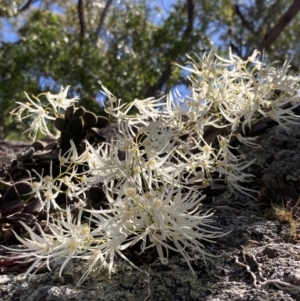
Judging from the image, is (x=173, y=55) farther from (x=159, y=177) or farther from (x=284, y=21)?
(x=159, y=177)

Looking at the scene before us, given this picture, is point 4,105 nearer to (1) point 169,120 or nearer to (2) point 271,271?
(1) point 169,120

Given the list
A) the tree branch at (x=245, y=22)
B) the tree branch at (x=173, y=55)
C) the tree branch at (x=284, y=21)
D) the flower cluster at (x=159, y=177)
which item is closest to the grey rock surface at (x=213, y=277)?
the flower cluster at (x=159, y=177)

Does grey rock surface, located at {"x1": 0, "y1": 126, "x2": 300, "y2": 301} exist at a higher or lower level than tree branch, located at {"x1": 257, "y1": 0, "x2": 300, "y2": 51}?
lower

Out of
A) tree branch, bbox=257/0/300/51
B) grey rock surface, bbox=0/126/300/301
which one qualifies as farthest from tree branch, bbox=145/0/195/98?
grey rock surface, bbox=0/126/300/301

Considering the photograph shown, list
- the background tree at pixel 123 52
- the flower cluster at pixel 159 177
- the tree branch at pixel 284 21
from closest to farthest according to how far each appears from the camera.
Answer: the flower cluster at pixel 159 177
the tree branch at pixel 284 21
the background tree at pixel 123 52

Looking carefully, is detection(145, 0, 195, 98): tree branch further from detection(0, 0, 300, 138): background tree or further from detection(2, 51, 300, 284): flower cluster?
detection(2, 51, 300, 284): flower cluster

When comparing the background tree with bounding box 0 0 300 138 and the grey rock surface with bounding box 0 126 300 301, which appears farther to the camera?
the background tree with bounding box 0 0 300 138

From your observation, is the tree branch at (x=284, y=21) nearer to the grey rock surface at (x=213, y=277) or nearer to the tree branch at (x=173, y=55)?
the tree branch at (x=173, y=55)

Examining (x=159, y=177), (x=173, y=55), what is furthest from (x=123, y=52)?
(x=159, y=177)

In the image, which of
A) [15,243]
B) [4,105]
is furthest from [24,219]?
[4,105]

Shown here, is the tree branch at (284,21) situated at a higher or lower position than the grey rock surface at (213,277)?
higher
